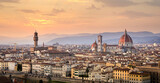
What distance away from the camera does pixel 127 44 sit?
554ft

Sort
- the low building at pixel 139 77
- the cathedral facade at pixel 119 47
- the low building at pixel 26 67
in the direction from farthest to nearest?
1. the cathedral facade at pixel 119 47
2. the low building at pixel 26 67
3. the low building at pixel 139 77

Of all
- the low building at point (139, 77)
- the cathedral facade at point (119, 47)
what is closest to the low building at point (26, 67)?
the low building at point (139, 77)

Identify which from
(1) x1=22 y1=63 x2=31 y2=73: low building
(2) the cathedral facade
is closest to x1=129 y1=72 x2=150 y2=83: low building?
(1) x1=22 y1=63 x2=31 y2=73: low building

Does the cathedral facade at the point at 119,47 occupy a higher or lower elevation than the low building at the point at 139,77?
higher

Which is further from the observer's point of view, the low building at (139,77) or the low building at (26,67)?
the low building at (26,67)

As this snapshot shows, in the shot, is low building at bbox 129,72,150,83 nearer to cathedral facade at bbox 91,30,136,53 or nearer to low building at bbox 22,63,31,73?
low building at bbox 22,63,31,73

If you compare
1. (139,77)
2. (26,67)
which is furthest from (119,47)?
(139,77)

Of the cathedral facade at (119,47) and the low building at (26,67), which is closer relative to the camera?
the low building at (26,67)

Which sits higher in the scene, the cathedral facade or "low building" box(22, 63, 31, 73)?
the cathedral facade

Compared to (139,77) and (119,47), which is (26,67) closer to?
(139,77)

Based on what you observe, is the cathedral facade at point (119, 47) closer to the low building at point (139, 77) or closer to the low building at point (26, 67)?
the low building at point (26, 67)

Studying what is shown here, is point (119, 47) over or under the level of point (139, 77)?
over

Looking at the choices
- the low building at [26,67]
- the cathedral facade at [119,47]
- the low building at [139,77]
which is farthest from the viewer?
the cathedral facade at [119,47]

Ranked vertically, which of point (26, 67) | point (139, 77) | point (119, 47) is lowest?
point (139, 77)
